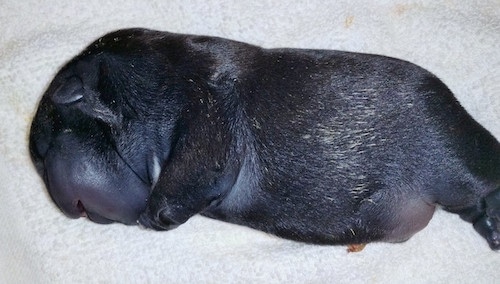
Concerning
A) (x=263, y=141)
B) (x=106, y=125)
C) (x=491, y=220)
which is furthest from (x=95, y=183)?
(x=491, y=220)

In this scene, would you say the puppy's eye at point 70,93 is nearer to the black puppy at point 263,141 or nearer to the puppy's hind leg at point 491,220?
the black puppy at point 263,141

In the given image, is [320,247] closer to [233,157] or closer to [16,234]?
[233,157]

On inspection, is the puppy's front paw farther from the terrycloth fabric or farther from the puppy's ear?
the terrycloth fabric

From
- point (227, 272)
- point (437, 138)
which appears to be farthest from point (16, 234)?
point (437, 138)

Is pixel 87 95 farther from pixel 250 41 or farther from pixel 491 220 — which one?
pixel 491 220

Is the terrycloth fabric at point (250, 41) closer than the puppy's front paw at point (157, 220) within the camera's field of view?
No

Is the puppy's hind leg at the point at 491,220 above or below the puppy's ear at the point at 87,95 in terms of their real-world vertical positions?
below

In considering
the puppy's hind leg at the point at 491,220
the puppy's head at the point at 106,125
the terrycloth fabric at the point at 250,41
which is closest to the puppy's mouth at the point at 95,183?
the puppy's head at the point at 106,125
